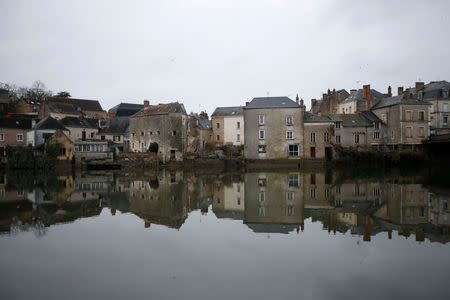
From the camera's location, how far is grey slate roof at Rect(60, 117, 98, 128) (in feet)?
144

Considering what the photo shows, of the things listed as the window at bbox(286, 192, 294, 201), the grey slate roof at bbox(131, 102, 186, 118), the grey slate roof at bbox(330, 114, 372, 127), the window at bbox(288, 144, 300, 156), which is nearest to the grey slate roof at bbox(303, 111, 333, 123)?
the grey slate roof at bbox(330, 114, 372, 127)

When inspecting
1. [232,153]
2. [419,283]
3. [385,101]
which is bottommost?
[419,283]

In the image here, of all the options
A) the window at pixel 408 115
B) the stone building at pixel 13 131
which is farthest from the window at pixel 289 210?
the stone building at pixel 13 131

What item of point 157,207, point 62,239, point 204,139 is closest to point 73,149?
point 204,139

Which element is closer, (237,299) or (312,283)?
(237,299)

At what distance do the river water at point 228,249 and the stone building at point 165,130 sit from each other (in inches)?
977

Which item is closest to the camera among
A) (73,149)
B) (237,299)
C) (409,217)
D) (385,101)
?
(237,299)

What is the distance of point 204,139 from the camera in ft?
153

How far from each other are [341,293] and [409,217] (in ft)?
21.7

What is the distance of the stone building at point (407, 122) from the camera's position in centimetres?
3906

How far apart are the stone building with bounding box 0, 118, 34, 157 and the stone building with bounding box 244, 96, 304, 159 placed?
29126 millimetres

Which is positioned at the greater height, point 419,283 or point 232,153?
point 232,153

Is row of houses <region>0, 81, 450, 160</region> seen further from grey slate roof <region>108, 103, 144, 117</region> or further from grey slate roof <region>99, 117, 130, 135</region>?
grey slate roof <region>108, 103, 144, 117</region>

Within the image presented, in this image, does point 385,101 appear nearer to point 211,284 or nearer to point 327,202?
point 327,202
